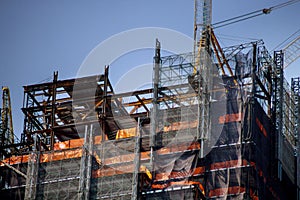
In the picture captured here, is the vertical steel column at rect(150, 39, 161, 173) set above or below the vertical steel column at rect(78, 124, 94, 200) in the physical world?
above

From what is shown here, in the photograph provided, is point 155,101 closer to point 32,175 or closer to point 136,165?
point 136,165

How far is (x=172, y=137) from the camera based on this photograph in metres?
168

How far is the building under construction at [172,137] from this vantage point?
162 metres

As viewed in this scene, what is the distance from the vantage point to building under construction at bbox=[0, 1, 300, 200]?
6398 inches

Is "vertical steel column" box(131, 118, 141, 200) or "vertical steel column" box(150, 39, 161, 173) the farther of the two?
"vertical steel column" box(150, 39, 161, 173)

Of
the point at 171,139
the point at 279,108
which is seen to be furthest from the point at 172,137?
the point at 279,108

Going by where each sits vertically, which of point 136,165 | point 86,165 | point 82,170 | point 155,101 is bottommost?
point 82,170

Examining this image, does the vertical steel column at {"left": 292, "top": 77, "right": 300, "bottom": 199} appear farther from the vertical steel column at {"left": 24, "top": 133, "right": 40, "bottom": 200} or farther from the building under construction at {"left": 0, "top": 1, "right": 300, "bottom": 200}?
the vertical steel column at {"left": 24, "top": 133, "right": 40, "bottom": 200}

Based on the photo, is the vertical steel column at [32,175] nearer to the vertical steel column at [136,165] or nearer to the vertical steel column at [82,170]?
the vertical steel column at [82,170]

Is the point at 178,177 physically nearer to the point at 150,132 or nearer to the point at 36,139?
the point at 150,132

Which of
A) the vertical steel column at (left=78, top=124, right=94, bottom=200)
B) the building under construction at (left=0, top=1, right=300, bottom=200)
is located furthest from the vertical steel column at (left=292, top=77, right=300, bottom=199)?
the vertical steel column at (left=78, top=124, right=94, bottom=200)

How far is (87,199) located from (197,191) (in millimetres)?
19477

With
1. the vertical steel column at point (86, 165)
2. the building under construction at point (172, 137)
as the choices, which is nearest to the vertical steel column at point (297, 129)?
the building under construction at point (172, 137)

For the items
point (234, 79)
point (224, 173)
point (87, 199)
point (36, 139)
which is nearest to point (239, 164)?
point (224, 173)
